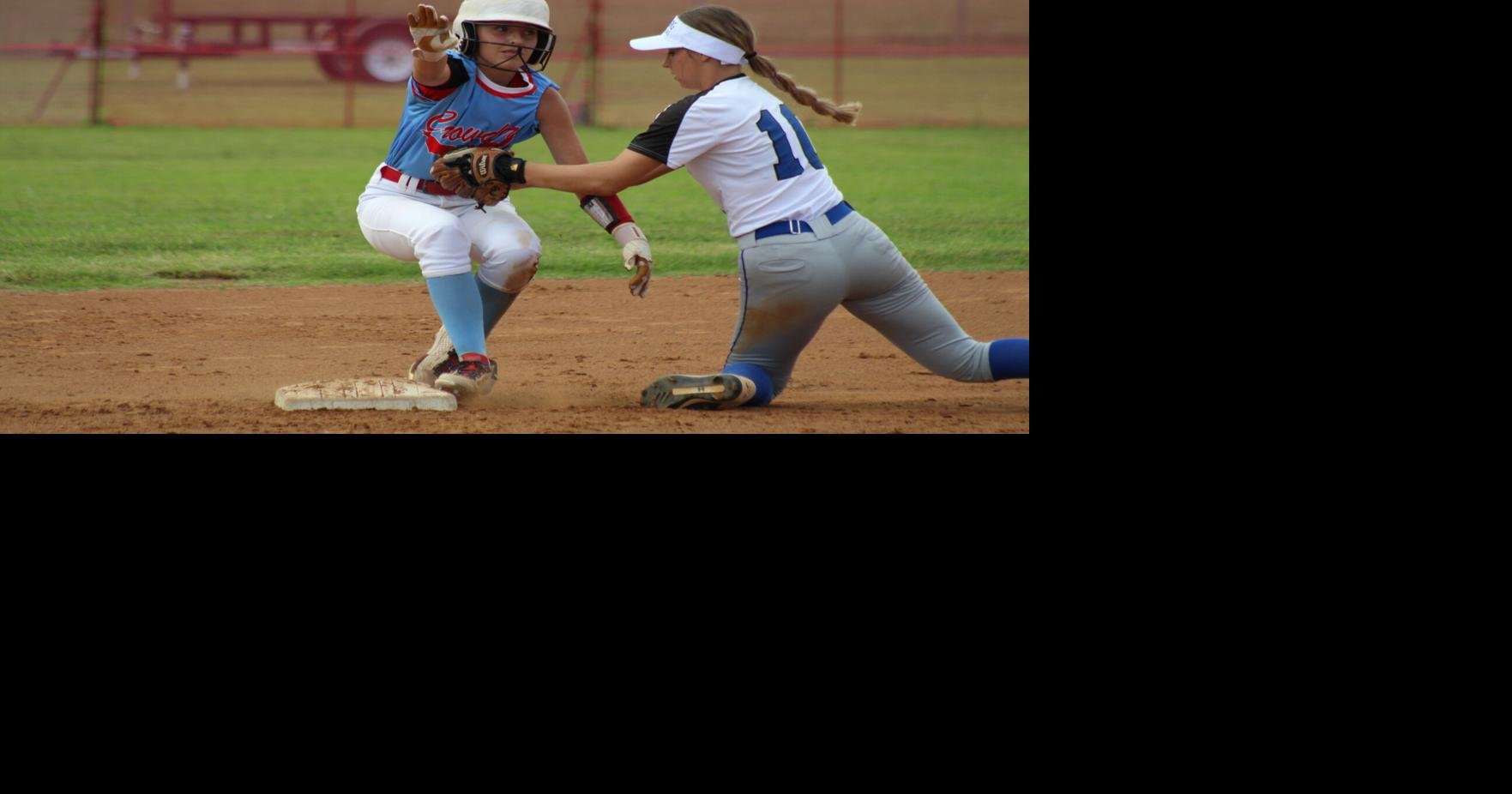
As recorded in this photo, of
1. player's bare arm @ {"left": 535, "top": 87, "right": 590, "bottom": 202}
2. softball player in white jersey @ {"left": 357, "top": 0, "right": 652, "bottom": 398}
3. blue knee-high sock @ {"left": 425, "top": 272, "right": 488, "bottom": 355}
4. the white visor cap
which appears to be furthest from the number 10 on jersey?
blue knee-high sock @ {"left": 425, "top": 272, "right": 488, "bottom": 355}

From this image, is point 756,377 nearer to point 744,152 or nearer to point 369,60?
point 744,152

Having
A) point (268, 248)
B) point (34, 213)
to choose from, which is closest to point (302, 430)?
point (268, 248)

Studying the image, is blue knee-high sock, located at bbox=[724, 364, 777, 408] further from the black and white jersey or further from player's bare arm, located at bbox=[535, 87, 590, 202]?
player's bare arm, located at bbox=[535, 87, 590, 202]

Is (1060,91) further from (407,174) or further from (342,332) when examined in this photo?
(342,332)

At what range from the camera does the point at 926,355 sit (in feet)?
16.4

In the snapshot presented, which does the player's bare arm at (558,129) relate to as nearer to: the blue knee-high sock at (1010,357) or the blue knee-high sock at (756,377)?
the blue knee-high sock at (756,377)

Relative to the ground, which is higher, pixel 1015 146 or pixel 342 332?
pixel 1015 146

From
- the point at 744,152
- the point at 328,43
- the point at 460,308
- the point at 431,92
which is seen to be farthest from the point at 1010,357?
the point at 328,43

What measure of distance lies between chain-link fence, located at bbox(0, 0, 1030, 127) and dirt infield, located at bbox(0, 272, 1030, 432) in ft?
33.0

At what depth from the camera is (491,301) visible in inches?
209

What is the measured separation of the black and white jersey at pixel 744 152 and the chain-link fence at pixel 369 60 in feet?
42.1

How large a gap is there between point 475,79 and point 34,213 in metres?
6.23

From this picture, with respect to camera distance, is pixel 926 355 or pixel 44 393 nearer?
pixel 926 355

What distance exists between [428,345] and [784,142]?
239 centimetres
